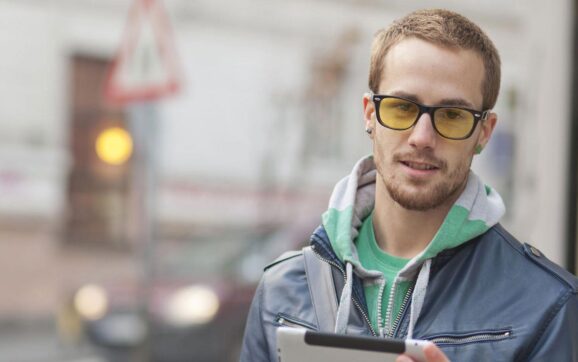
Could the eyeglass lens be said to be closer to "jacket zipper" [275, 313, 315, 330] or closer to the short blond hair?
the short blond hair

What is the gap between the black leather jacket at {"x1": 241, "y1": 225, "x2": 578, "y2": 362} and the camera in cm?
190

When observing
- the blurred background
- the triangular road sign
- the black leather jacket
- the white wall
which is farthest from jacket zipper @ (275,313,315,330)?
the white wall

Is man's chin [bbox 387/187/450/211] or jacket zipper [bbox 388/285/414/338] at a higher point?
man's chin [bbox 387/187/450/211]

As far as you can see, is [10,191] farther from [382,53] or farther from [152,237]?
[382,53]

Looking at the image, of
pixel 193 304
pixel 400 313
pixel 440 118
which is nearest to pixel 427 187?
pixel 440 118

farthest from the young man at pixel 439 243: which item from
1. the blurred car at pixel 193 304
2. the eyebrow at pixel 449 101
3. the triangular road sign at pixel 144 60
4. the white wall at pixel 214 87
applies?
the white wall at pixel 214 87

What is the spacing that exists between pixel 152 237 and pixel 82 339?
15.2 ft

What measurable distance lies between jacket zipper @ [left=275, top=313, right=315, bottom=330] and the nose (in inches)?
15.7

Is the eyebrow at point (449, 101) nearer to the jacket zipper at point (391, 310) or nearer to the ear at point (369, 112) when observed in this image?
the ear at point (369, 112)

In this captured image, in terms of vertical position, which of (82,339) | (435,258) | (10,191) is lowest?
(82,339)

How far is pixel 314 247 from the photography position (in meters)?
2.18

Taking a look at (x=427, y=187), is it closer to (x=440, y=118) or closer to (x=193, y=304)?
(x=440, y=118)

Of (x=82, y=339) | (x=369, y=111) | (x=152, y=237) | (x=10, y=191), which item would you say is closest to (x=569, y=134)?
(x=369, y=111)

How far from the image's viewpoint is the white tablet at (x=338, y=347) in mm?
1792
